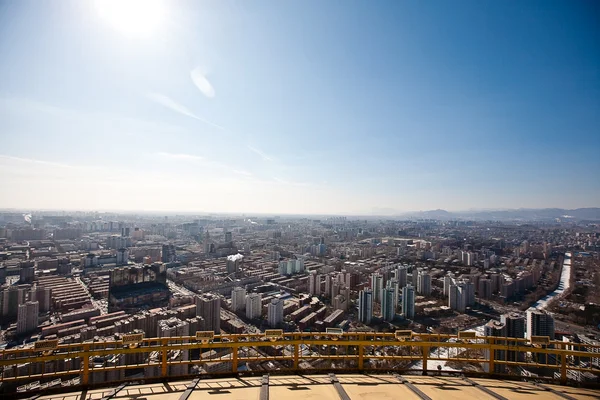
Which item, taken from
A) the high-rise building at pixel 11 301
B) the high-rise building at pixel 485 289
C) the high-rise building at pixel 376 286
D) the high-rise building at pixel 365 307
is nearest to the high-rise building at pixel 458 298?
the high-rise building at pixel 485 289

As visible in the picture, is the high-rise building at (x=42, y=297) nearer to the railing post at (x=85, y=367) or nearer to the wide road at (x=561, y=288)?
the railing post at (x=85, y=367)

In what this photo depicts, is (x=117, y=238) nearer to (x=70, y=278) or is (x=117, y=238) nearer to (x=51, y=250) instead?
(x=51, y=250)

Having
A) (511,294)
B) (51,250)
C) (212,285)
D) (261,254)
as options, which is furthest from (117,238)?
(511,294)

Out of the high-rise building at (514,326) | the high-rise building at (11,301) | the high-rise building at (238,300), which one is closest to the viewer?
the high-rise building at (514,326)

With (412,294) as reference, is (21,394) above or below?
above

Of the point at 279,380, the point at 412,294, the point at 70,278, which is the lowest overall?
the point at 70,278

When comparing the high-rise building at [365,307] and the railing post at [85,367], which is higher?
the railing post at [85,367]

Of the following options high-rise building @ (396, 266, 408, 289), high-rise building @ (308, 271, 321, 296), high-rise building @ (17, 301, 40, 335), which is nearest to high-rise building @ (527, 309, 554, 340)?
high-rise building @ (396, 266, 408, 289)

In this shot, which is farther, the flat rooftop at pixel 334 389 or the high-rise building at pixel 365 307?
the high-rise building at pixel 365 307

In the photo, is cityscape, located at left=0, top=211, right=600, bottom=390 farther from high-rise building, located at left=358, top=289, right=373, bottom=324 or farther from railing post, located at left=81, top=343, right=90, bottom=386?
railing post, located at left=81, top=343, right=90, bottom=386
